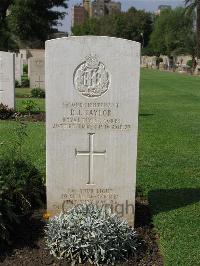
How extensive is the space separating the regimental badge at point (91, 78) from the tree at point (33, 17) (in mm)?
40674

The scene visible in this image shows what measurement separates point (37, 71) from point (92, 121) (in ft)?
56.5

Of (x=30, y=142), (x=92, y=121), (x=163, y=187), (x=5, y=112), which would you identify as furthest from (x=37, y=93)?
(x=92, y=121)

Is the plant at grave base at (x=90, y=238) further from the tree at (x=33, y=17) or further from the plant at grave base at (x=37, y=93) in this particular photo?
the tree at (x=33, y=17)

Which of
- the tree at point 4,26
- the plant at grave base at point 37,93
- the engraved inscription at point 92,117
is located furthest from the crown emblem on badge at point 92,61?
the tree at point 4,26

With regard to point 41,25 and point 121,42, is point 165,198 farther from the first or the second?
point 41,25

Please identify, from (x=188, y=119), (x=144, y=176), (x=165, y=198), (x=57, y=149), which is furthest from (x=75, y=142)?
(x=188, y=119)

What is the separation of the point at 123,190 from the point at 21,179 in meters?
1.19

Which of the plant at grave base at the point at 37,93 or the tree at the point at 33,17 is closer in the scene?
the plant at grave base at the point at 37,93

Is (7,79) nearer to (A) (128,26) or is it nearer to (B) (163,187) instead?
(B) (163,187)

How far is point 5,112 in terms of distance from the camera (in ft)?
45.9

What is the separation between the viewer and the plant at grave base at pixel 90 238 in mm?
4812

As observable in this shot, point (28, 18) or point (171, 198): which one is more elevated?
point (28, 18)

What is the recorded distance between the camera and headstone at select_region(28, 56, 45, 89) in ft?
71.1

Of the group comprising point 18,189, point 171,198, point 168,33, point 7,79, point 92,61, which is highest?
point 168,33
